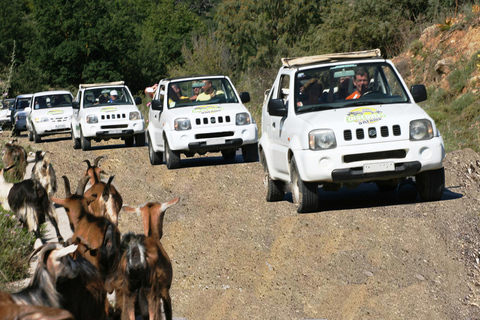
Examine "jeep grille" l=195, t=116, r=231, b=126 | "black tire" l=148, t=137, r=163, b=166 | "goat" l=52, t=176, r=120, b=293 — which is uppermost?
"goat" l=52, t=176, r=120, b=293

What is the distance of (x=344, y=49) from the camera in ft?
121

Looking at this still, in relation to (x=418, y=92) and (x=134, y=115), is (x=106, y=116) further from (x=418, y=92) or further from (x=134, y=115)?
(x=418, y=92)

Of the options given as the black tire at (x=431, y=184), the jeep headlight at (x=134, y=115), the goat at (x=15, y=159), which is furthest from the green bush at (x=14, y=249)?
the jeep headlight at (x=134, y=115)

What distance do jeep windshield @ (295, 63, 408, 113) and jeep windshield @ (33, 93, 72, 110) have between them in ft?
53.4

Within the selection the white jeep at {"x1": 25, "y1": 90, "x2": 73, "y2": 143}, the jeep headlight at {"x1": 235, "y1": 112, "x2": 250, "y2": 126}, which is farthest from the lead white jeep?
the white jeep at {"x1": 25, "y1": 90, "x2": 73, "y2": 143}

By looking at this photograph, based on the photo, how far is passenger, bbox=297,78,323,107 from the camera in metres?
10.8

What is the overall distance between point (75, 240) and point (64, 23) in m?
68.2

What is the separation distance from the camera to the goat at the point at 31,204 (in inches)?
Result: 375

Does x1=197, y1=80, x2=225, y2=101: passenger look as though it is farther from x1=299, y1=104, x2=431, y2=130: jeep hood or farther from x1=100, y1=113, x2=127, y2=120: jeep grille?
x1=299, y1=104, x2=431, y2=130: jeep hood

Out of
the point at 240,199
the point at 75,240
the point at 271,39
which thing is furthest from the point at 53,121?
the point at 271,39

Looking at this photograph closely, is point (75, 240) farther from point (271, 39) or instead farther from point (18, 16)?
→ point (18, 16)

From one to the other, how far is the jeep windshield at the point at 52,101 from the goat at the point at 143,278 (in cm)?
1998

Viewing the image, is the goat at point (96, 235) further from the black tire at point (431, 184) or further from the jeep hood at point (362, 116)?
the black tire at point (431, 184)

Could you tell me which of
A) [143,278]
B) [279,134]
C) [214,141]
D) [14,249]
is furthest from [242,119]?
[143,278]
